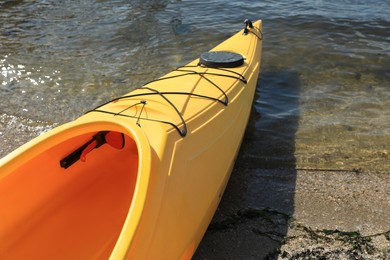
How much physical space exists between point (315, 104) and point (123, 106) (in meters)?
2.98

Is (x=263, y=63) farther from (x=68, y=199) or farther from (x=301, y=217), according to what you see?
(x=68, y=199)

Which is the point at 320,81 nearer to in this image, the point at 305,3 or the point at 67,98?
the point at 67,98

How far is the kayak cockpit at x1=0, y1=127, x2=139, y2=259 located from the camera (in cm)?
251

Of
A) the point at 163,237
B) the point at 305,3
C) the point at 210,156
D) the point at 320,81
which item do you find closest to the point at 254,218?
the point at 210,156

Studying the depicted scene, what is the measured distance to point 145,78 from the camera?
5887 mm

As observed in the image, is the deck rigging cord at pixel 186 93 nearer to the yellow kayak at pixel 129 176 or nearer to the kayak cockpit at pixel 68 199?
the yellow kayak at pixel 129 176

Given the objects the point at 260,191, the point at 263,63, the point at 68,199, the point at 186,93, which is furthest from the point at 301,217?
the point at 263,63

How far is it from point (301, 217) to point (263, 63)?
3781 millimetres

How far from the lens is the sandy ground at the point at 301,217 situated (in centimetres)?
275

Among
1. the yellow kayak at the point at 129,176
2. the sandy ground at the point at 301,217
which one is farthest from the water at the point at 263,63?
the yellow kayak at the point at 129,176

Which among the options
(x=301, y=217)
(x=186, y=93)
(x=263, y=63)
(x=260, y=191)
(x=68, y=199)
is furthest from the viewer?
(x=263, y=63)

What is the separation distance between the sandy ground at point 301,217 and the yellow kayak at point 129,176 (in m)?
0.31

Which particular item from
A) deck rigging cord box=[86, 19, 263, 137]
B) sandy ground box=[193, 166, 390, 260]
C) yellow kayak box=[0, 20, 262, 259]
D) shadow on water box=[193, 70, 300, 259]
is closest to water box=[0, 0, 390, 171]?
shadow on water box=[193, 70, 300, 259]

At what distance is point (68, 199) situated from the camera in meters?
2.98
